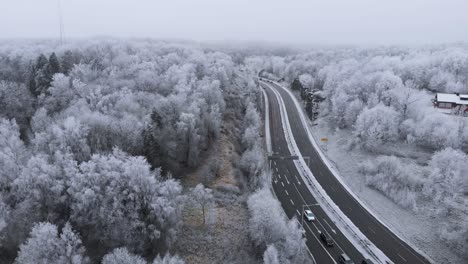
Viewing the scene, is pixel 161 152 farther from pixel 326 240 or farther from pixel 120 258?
pixel 326 240

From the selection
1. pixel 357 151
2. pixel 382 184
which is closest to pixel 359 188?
pixel 382 184

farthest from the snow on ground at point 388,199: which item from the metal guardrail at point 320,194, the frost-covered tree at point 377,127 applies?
the metal guardrail at point 320,194

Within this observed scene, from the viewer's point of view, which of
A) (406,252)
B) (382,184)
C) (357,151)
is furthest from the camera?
(357,151)

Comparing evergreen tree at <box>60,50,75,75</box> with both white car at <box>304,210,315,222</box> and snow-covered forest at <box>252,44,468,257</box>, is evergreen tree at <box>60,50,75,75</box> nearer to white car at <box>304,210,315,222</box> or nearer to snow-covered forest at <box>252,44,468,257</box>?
white car at <box>304,210,315,222</box>

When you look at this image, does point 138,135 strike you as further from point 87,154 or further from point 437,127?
point 437,127

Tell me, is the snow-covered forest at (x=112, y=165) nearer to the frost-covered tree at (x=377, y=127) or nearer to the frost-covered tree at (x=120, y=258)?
the frost-covered tree at (x=120, y=258)

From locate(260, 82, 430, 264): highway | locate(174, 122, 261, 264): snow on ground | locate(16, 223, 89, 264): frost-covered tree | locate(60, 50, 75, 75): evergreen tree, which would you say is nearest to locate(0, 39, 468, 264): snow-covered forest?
locate(16, 223, 89, 264): frost-covered tree

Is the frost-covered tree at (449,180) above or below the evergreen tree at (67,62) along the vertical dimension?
below
